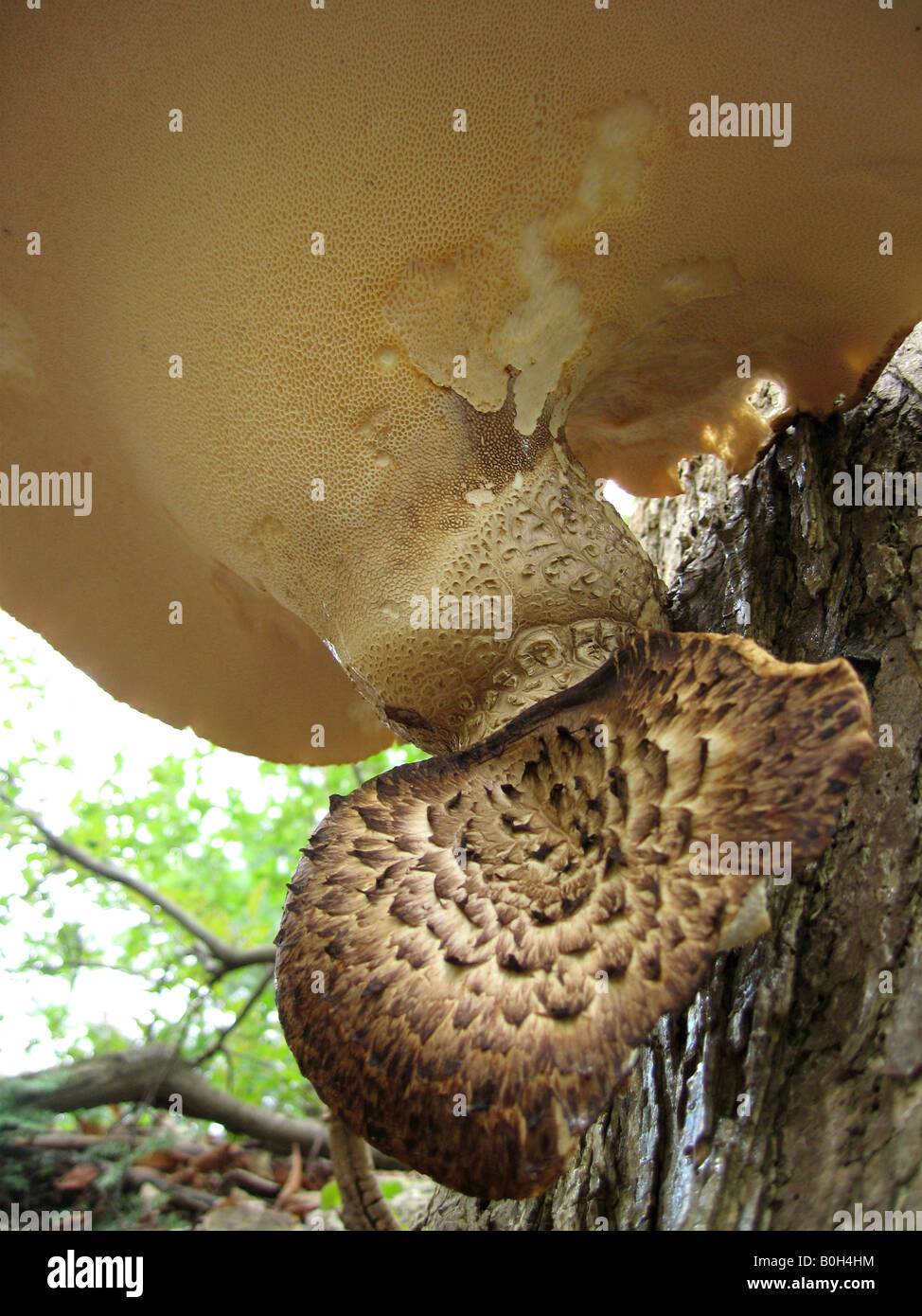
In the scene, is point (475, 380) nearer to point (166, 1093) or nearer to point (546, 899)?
point (546, 899)

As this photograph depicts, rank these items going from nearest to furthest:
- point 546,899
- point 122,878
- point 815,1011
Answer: point 546,899 → point 815,1011 → point 122,878

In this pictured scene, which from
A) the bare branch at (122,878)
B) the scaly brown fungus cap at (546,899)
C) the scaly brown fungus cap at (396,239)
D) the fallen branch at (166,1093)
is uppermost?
the scaly brown fungus cap at (396,239)

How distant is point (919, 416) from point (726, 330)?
57cm

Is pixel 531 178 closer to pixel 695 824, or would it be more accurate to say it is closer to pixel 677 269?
pixel 677 269

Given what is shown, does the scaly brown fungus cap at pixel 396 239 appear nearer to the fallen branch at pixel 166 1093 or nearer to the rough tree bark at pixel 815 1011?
the rough tree bark at pixel 815 1011

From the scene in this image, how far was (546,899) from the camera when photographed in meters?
1.47

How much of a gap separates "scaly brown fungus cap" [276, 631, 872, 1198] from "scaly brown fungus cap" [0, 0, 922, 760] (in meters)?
0.59

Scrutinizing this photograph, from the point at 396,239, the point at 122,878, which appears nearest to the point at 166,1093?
the point at 122,878

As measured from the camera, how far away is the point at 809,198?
2092 millimetres

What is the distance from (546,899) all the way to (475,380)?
4.01 ft

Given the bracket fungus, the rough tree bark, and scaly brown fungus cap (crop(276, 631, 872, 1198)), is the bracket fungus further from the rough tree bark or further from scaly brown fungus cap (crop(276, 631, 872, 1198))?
the rough tree bark

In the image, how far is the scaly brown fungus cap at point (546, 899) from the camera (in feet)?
4.12

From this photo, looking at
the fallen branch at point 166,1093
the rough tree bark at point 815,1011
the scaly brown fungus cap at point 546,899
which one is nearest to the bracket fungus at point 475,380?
the scaly brown fungus cap at point 546,899
